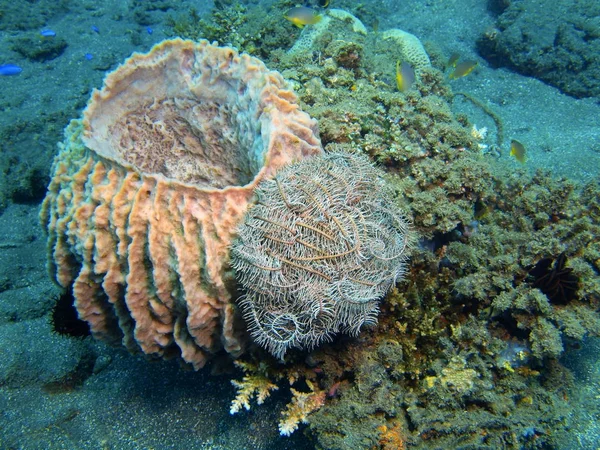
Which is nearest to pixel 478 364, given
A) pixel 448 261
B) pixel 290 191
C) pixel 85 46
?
pixel 448 261

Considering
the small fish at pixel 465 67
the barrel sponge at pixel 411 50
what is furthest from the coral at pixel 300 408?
the barrel sponge at pixel 411 50

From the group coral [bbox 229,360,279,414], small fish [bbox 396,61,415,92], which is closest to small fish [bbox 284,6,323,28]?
small fish [bbox 396,61,415,92]

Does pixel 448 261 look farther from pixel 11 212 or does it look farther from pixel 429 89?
pixel 11 212

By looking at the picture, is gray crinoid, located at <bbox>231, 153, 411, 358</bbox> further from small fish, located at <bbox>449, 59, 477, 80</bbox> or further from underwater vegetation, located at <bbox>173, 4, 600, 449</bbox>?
small fish, located at <bbox>449, 59, 477, 80</bbox>

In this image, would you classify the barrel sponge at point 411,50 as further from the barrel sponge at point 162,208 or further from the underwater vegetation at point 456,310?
the barrel sponge at point 162,208

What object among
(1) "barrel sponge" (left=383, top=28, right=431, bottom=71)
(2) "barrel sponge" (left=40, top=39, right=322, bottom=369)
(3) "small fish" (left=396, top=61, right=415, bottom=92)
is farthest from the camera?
(1) "barrel sponge" (left=383, top=28, right=431, bottom=71)
